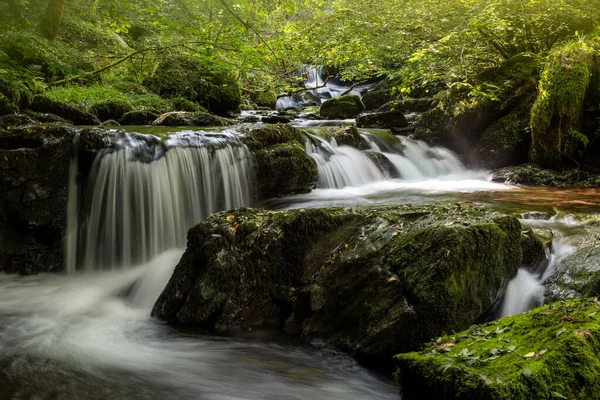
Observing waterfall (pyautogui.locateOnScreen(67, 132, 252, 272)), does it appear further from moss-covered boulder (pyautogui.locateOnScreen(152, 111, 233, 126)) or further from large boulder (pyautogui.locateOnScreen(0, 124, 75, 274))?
moss-covered boulder (pyautogui.locateOnScreen(152, 111, 233, 126))

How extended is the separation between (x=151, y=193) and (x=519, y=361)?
609cm

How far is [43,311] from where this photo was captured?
490 cm

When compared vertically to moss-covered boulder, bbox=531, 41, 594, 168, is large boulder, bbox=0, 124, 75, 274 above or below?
below

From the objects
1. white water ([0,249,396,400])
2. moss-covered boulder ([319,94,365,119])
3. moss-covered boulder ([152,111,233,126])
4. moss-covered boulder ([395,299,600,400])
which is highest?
moss-covered boulder ([319,94,365,119])

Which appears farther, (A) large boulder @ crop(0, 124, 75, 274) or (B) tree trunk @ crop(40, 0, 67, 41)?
(B) tree trunk @ crop(40, 0, 67, 41)

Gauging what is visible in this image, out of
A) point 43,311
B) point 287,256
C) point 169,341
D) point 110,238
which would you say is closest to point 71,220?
point 110,238

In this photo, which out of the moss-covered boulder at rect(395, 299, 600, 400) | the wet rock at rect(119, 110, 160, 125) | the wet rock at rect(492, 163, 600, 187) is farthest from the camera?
the wet rock at rect(119, 110, 160, 125)

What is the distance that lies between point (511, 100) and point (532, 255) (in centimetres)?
773

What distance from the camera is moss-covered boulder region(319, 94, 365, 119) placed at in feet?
56.2

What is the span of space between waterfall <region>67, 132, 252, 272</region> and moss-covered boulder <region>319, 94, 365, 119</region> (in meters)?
9.88

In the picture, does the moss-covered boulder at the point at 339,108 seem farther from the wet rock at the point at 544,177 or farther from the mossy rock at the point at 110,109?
the wet rock at the point at 544,177

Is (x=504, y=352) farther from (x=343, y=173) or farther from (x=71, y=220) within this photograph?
(x=343, y=173)

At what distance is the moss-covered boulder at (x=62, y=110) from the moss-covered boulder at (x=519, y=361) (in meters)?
10.2

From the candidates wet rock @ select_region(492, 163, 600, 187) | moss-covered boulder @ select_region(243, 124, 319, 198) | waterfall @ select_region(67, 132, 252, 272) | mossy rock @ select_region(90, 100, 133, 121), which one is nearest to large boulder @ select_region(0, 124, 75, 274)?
waterfall @ select_region(67, 132, 252, 272)
